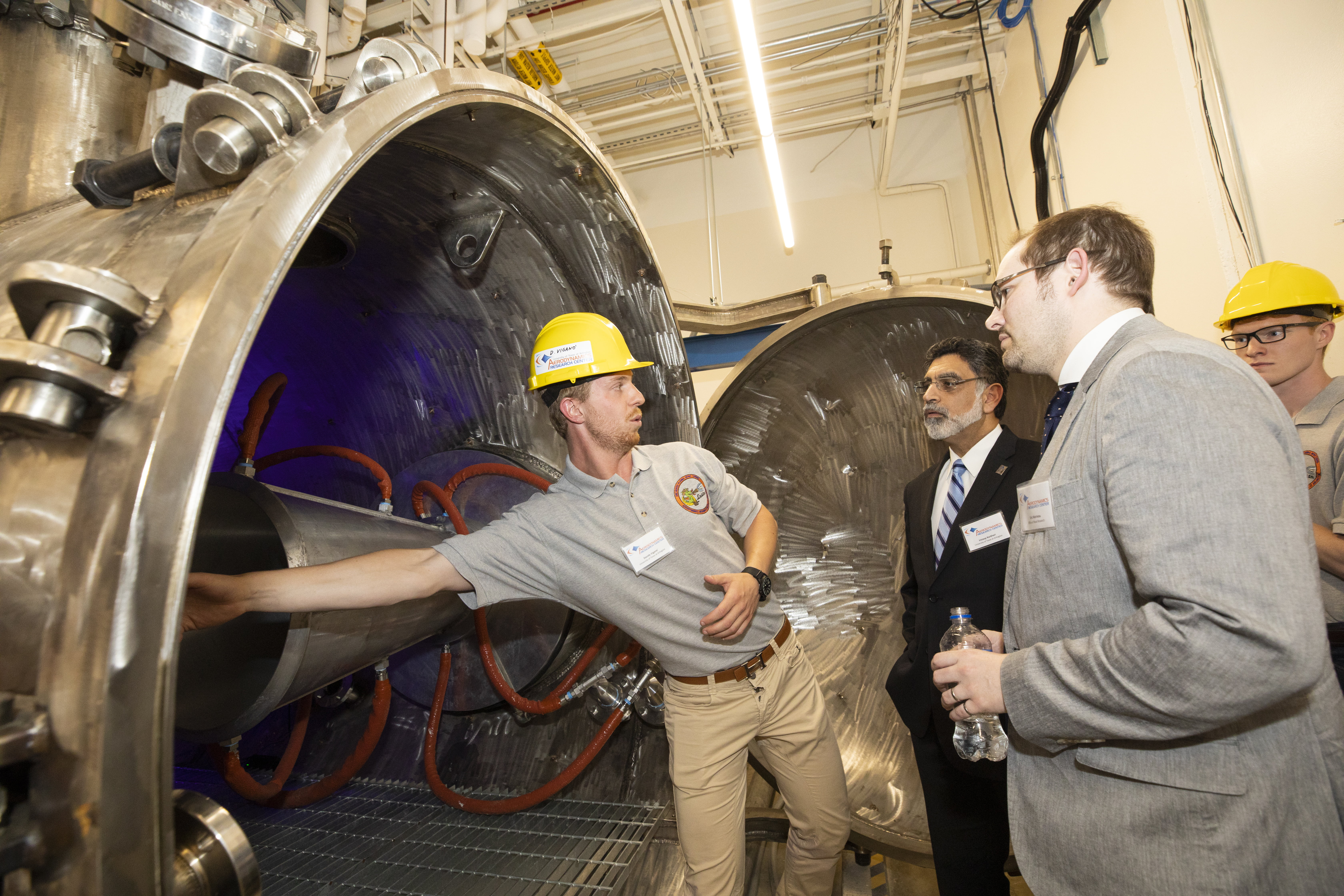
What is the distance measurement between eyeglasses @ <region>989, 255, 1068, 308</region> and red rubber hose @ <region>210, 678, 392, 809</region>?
1.66 meters

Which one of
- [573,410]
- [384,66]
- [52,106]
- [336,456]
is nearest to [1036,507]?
[573,410]

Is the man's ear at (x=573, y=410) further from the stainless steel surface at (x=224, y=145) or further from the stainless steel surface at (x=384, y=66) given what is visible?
the stainless steel surface at (x=224, y=145)

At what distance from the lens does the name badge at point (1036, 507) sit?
0.97 m

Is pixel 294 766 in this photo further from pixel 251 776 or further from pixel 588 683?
pixel 588 683

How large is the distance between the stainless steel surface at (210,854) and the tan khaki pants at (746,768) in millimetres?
1102

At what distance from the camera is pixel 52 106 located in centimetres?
103

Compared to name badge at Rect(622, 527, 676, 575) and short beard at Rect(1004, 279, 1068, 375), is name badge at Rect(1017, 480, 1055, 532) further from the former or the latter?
name badge at Rect(622, 527, 676, 575)

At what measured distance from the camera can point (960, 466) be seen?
6.45 ft

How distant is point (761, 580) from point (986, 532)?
2.00 ft

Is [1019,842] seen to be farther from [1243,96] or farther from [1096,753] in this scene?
[1243,96]

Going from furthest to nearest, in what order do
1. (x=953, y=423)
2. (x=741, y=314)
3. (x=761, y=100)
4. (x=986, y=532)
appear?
(x=761, y=100) → (x=741, y=314) → (x=953, y=423) → (x=986, y=532)

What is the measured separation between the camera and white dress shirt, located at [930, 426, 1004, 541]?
1.91m

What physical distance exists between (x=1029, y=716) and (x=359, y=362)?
1863 millimetres

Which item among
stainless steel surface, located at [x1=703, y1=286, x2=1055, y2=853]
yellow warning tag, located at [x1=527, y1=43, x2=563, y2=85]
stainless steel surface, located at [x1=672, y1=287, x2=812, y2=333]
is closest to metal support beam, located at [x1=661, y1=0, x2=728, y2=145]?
yellow warning tag, located at [x1=527, y1=43, x2=563, y2=85]
